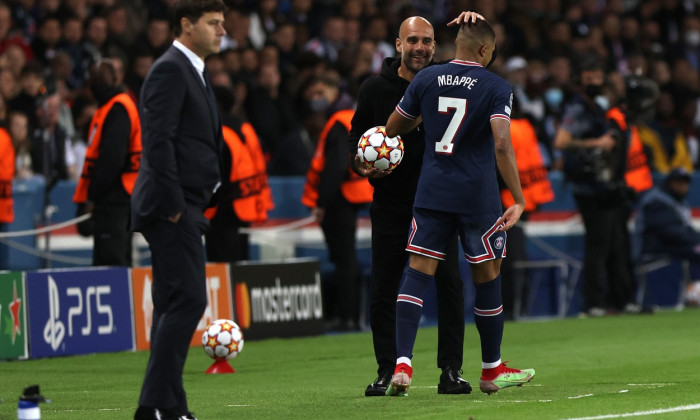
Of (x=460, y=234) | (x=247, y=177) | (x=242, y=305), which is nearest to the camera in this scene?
(x=460, y=234)

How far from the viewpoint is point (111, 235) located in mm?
13789

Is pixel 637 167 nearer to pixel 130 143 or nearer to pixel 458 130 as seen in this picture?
pixel 130 143

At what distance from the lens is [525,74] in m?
22.1

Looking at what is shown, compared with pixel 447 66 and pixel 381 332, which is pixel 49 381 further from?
pixel 447 66

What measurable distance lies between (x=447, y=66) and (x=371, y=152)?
0.72 metres

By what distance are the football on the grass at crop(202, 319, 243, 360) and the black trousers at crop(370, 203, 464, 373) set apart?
2224mm

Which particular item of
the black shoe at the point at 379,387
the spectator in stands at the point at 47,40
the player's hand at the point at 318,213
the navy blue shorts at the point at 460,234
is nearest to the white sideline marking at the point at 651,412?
the navy blue shorts at the point at 460,234

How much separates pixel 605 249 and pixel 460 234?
28.7ft

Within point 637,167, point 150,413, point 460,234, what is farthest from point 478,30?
Result: point 637,167

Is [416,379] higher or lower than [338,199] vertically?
lower

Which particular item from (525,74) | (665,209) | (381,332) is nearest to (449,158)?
(381,332)

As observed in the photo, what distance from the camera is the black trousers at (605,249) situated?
17.4m

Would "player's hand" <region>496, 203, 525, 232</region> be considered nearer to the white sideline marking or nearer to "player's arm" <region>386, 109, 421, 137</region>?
"player's arm" <region>386, 109, 421, 137</region>

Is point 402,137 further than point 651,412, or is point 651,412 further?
point 402,137
